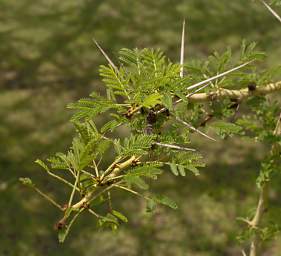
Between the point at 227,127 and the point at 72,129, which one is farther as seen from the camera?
the point at 72,129

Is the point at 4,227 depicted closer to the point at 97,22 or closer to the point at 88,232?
the point at 88,232

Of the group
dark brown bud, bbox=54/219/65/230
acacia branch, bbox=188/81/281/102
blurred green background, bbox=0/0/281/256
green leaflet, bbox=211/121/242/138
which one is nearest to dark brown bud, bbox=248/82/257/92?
acacia branch, bbox=188/81/281/102

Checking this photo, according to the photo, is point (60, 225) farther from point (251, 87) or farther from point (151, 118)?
point (251, 87)

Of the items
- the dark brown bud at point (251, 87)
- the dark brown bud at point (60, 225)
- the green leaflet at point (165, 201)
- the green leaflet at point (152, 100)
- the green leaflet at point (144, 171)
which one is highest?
the green leaflet at point (152, 100)

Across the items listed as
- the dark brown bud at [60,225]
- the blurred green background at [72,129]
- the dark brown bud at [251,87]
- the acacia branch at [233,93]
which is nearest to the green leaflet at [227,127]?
the acacia branch at [233,93]

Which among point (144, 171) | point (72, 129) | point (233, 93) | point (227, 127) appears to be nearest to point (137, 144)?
point (144, 171)

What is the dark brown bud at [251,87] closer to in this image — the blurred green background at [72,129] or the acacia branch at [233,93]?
the acacia branch at [233,93]

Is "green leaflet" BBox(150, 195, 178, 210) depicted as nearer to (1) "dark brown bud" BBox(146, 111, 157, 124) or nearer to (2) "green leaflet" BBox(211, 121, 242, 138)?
(1) "dark brown bud" BBox(146, 111, 157, 124)

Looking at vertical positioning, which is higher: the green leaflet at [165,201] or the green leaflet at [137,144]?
the green leaflet at [137,144]
